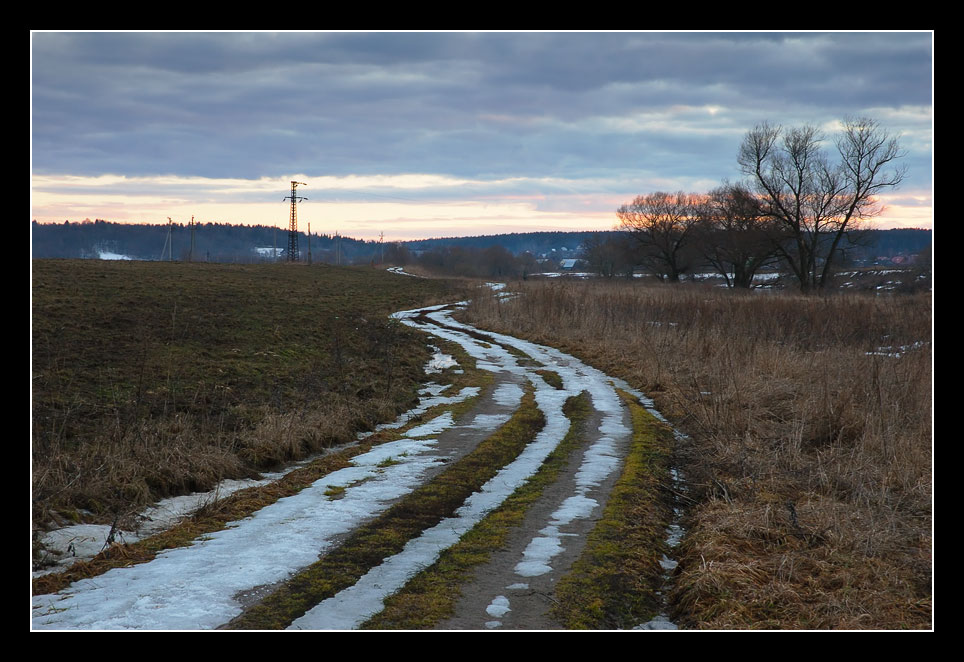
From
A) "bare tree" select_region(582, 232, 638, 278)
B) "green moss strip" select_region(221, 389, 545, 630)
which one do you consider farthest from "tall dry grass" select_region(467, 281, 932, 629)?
"bare tree" select_region(582, 232, 638, 278)

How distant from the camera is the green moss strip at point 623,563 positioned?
12.7 ft

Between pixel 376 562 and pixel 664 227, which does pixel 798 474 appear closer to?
pixel 376 562

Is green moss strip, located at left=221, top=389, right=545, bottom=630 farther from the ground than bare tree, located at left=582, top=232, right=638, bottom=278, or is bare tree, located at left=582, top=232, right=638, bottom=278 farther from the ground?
bare tree, located at left=582, top=232, right=638, bottom=278

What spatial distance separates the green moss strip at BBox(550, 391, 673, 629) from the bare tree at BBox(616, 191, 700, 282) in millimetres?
53386

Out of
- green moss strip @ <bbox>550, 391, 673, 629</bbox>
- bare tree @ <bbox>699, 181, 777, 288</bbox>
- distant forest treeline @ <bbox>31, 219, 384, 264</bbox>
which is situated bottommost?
green moss strip @ <bbox>550, 391, 673, 629</bbox>

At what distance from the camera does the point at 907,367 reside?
930 cm

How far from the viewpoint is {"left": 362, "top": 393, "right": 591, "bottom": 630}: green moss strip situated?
3.66 m

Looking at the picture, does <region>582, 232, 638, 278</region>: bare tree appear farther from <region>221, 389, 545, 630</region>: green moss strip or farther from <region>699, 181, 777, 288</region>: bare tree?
<region>221, 389, 545, 630</region>: green moss strip

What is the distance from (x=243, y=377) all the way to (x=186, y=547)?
273 inches

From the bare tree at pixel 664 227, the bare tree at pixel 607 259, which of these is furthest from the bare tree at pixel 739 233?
the bare tree at pixel 607 259

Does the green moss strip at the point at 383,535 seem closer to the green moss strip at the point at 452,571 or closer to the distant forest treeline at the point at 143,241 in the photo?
the green moss strip at the point at 452,571

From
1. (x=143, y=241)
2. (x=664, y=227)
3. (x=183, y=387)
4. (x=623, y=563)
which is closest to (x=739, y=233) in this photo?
(x=664, y=227)

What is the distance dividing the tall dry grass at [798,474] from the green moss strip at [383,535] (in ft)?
6.28

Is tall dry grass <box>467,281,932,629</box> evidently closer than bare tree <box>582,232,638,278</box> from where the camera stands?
Yes
